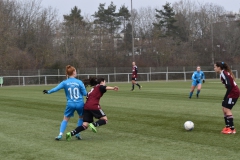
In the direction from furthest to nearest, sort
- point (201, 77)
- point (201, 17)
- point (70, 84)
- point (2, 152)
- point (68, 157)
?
1. point (201, 17)
2. point (201, 77)
3. point (70, 84)
4. point (2, 152)
5. point (68, 157)

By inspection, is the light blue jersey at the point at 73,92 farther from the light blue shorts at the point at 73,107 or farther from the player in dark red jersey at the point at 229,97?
the player in dark red jersey at the point at 229,97

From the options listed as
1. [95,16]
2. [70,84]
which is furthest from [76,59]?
[70,84]

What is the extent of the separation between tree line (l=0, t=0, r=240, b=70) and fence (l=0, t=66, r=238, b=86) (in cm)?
308

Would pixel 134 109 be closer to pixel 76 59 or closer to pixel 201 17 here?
pixel 76 59

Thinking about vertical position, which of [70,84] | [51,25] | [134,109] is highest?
[51,25]

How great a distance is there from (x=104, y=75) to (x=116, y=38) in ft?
67.7

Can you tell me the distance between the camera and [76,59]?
2222 inches

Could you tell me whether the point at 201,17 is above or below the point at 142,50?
above

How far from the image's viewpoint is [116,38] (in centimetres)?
7119

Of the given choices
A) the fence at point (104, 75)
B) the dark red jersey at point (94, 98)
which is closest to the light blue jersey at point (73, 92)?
the dark red jersey at point (94, 98)

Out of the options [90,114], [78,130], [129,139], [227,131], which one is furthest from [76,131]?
[227,131]

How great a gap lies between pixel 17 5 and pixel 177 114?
168 ft

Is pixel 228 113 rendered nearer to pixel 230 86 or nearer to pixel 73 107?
pixel 230 86

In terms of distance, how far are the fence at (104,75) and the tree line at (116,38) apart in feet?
10.1
